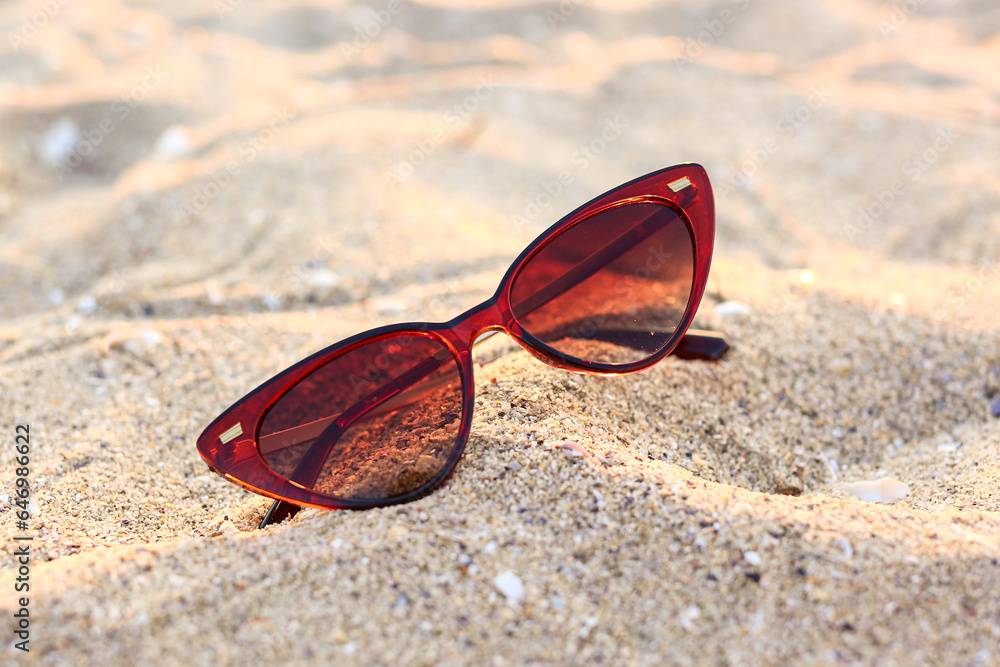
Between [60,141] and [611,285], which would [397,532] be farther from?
[60,141]

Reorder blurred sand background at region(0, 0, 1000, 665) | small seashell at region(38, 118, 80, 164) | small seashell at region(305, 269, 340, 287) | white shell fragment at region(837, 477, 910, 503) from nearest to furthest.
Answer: blurred sand background at region(0, 0, 1000, 665) → white shell fragment at region(837, 477, 910, 503) → small seashell at region(305, 269, 340, 287) → small seashell at region(38, 118, 80, 164)

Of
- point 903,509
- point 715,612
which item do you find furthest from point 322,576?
point 903,509

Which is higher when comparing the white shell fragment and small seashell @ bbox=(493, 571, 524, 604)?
small seashell @ bbox=(493, 571, 524, 604)

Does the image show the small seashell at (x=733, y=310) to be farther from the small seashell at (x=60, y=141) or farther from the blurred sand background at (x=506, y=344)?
the small seashell at (x=60, y=141)

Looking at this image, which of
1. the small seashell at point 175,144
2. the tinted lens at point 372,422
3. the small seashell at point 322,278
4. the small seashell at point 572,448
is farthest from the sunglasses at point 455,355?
the small seashell at point 175,144

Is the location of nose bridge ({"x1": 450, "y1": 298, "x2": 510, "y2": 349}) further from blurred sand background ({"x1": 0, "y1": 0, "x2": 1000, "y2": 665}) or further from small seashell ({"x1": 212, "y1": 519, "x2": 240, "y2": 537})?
small seashell ({"x1": 212, "y1": 519, "x2": 240, "y2": 537})

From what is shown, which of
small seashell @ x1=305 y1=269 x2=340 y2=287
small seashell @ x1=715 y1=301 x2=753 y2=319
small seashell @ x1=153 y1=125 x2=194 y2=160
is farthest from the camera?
small seashell @ x1=153 y1=125 x2=194 y2=160

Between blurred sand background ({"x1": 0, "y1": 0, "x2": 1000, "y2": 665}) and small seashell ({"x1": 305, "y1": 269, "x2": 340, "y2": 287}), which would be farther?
small seashell ({"x1": 305, "y1": 269, "x2": 340, "y2": 287})

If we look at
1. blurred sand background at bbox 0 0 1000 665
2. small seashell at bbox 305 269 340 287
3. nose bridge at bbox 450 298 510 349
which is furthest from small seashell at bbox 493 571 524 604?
small seashell at bbox 305 269 340 287

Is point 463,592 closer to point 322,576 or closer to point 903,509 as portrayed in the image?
point 322,576
